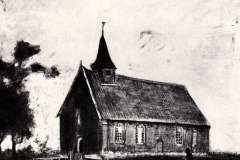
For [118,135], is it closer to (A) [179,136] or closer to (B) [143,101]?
(B) [143,101]

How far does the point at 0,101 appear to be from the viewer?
3209 cm

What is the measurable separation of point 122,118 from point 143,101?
2.75 m

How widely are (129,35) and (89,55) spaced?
337cm

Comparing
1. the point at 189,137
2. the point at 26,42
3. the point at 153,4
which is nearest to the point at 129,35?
the point at 153,4

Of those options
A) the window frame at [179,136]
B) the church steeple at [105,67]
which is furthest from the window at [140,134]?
the church steeple at [105,67]

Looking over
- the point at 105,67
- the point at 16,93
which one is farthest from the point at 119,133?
the point at 16,93

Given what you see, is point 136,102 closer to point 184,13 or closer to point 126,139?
point 126,139

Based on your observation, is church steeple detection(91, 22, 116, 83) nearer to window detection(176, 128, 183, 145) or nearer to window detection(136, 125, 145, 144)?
window detection(136, 125, 145, 144)

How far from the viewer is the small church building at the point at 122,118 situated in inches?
1359

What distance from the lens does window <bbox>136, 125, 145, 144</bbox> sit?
36.3 metres

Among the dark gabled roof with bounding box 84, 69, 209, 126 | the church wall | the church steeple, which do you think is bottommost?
the church wall

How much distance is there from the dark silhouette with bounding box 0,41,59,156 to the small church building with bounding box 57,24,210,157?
8.40 feet

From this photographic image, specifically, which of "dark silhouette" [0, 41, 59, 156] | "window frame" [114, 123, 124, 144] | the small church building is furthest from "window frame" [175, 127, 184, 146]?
"dark silhouette" [0, 41, 59, 156]

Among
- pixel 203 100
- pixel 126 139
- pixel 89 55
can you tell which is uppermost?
pixel 89 55
